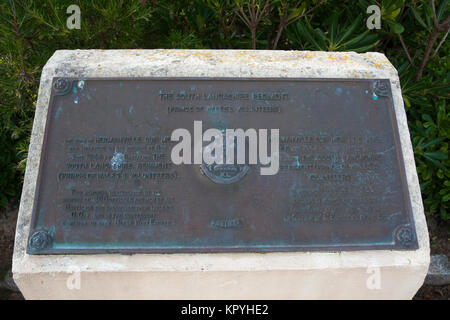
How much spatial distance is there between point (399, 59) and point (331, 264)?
2.45 metres

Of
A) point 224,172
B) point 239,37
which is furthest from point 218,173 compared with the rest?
point 239,37

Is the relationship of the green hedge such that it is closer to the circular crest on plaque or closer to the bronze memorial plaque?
the bronze memorial plaque

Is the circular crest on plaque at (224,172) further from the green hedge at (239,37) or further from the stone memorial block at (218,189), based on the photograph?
the green hedge at (239,37)

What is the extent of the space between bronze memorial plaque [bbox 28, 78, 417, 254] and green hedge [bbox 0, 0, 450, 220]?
0.85 m

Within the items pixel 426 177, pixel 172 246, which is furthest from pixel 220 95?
pixel 426 177

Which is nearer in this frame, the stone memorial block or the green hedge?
the stone memorial block

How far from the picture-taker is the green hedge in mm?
2693

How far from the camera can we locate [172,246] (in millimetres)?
1923

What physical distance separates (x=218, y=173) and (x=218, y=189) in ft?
0.30

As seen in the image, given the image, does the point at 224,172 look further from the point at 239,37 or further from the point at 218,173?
the point at 239,37

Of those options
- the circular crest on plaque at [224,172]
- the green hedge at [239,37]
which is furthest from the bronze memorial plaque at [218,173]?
the green hedge at [239,37]

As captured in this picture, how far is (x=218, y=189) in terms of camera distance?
203cm

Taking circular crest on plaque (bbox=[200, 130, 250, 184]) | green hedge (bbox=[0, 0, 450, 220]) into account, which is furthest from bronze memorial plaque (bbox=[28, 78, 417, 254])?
green hedge (bbox=[0, 0, 450, 220])

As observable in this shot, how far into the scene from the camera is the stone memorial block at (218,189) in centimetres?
192
